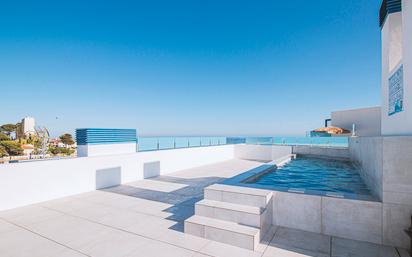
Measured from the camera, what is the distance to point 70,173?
5.02m

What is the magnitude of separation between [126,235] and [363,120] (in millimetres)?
16377

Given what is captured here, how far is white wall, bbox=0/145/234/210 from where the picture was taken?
4.08 meters

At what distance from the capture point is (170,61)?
15148 millimetres

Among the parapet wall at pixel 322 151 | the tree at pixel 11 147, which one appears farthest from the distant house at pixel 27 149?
the parapet wall at pixel 322 151

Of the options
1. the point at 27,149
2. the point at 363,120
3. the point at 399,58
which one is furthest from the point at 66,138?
the point at 363,120

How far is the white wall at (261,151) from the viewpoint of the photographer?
35.9 feet

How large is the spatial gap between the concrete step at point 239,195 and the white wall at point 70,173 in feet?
12.8

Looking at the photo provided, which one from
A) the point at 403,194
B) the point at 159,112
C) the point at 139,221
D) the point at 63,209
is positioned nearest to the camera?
the point at 403,194

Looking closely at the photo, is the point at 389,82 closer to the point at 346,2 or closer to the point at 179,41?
the point at 346,2

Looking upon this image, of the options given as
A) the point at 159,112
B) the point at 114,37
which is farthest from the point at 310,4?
the point at 159,112

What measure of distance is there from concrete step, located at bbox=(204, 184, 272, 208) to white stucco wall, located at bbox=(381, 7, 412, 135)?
2755 millimetres

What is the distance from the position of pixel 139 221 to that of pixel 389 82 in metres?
6.45

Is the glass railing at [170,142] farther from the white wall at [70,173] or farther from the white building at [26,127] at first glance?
the white building at [26,127]

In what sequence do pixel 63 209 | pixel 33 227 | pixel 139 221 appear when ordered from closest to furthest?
pixel 33 227, pixel 139 221, pixel 63 209
